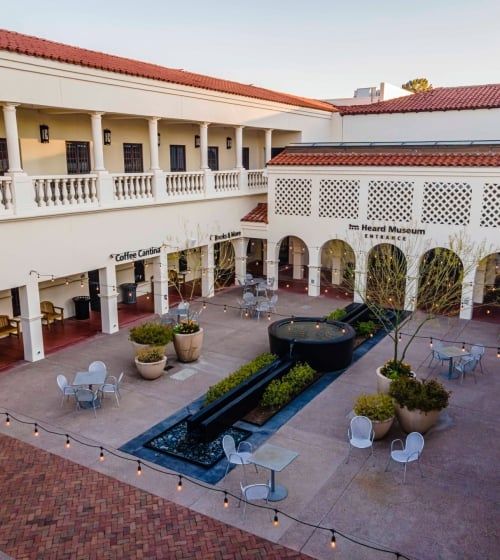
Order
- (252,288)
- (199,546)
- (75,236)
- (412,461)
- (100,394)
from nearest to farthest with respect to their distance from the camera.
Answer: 1. (199,546)
2. (412,461)
3. (100,394)
4. (75,236)
5. (252,288)

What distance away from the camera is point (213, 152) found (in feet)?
86.2

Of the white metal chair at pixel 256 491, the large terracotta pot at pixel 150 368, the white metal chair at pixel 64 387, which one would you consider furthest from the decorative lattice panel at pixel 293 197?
the white metal chair at pixel 256 491

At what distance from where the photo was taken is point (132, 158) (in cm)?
2170

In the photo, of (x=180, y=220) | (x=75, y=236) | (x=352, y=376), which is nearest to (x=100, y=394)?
(x=75, y=236)

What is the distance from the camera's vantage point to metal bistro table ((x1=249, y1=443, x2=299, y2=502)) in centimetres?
930

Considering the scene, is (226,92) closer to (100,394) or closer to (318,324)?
(318,324)

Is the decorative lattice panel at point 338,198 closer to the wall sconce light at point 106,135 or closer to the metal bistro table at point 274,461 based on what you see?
the wall sconce light at point 106,135

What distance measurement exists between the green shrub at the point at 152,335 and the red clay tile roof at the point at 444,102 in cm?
1867

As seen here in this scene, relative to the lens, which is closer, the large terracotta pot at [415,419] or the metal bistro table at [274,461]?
the metal bistro table at [274,461]

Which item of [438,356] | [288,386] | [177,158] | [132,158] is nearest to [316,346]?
[288,386]

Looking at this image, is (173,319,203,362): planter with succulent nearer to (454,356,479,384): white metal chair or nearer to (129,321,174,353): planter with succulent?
(129,321,174,353): planter with succulent

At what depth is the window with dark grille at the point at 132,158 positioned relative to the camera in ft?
70.2

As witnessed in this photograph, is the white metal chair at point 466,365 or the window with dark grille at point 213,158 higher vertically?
the window with dark grille at point 213,158

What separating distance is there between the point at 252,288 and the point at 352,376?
1039cm
